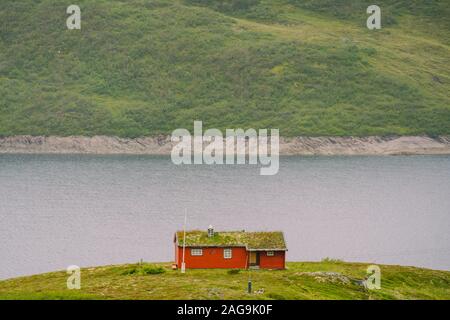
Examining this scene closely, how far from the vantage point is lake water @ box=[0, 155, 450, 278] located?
108 m

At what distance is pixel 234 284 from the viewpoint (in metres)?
65.3

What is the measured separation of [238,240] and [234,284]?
34.4 ft

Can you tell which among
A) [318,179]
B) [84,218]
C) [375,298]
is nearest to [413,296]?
[375,298]

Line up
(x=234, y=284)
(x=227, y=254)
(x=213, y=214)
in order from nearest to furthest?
1. (x=234, y=284)
2. (x=227, y=254)
3. (x=213, y=214)

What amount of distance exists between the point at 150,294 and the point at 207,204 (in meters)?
88.2

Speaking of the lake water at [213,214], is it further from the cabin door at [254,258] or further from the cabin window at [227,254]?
the cabin door at [254,258]

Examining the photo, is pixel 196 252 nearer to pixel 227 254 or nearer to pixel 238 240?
pixel 227 254

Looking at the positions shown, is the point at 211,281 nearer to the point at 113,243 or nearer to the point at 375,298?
the point at 375,298

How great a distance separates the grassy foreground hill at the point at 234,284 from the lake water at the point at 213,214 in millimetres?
21613

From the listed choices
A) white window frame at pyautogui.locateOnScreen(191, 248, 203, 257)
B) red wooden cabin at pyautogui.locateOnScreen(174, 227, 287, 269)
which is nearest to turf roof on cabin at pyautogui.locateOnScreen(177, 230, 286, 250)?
red wooden cabin at pyautogui.locateOnScreen(174, 227, 287, 269)

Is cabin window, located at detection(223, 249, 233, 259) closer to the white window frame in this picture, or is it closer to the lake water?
the white window frame

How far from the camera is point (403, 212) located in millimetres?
144875

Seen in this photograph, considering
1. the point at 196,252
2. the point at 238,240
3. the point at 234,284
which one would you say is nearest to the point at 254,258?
the point at 238,240

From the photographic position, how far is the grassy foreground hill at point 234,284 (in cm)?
6134
